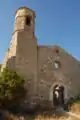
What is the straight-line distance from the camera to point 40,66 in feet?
95.8

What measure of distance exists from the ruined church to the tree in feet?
8.47

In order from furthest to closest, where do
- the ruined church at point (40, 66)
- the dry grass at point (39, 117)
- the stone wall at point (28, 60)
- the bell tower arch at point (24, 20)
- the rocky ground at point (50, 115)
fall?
the bell tower arch at point (24, 20), the ruined church at point (40, 66), the stone wall at point (28, 60), the rocky ground at point (50, 115), the dry grass at point (39, 117)

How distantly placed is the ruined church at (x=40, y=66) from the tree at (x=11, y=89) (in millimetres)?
2581

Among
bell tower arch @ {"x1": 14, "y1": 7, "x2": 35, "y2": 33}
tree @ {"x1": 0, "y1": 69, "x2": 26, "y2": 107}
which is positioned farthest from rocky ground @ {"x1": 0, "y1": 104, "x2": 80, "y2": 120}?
bell tower arch @ {"x1": 14, "y1": 7, "x2": 35, "y2": 33}

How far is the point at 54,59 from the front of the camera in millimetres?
29828

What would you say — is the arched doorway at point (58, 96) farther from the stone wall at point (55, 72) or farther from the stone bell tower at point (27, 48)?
the stone bell tower at point (27, 48)

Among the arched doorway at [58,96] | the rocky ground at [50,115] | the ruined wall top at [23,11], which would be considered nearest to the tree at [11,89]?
the rocky ground at [50,115]

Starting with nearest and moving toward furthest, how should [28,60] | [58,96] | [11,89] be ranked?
[11,89], [28,60], [58,96]

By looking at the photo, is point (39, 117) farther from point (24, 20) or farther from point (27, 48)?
point (24, 20)

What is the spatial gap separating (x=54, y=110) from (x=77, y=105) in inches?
101

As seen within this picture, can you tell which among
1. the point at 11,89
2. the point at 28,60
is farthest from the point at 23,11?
the point at 11,89

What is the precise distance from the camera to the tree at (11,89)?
23759 millimetres

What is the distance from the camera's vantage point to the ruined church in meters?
28.0

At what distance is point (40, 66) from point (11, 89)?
255 inches
